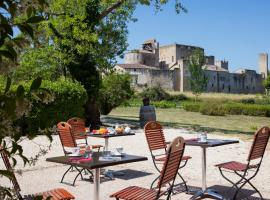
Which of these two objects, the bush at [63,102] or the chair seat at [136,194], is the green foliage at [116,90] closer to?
the bush at [63,102]

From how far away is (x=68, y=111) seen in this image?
17547 mm

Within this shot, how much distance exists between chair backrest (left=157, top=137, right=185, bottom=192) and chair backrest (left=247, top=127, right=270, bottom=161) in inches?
68.6

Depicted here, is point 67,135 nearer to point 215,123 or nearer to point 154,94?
point 215,123

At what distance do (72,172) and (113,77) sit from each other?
57.7 ft

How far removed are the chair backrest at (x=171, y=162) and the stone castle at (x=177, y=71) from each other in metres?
70.2

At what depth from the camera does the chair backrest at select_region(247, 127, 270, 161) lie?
Answer: 6.13m

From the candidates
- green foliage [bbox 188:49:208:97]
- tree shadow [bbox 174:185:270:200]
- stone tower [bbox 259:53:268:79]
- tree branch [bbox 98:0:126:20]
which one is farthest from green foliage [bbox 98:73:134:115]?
stone tower [bbox 259:53:268:79]

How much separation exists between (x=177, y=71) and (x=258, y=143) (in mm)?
76453

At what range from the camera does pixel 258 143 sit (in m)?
6.32

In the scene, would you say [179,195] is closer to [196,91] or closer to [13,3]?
[13,3]

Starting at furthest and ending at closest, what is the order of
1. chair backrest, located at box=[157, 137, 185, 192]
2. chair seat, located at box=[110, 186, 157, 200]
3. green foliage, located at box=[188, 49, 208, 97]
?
green foliage, located at box=[188, 49, 208, 97] < chair seat, located at box=[110, 186, 157, 200] < chair backrest, located at box=[157, 137, 185, 192]

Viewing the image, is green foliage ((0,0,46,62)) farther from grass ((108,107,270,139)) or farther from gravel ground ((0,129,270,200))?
grass ((108,107,270,139))

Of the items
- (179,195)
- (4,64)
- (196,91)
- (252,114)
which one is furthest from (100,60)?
(196,91)

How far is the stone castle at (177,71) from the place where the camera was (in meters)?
78.8
